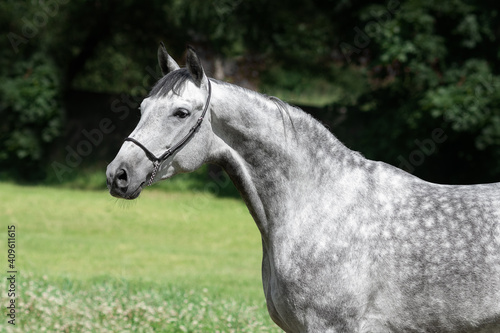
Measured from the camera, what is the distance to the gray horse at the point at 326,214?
3336 millimetres

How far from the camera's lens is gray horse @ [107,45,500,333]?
334 cm

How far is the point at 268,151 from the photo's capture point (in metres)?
3.55

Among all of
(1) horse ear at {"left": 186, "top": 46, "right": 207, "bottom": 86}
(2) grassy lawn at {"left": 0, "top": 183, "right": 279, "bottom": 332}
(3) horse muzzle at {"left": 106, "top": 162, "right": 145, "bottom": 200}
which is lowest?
(2) grassy lawn at {"left": 0, "top": 183, "right": 279, "bottom": 332}

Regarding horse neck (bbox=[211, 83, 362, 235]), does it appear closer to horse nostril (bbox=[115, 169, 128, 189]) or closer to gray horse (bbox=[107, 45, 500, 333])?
gray horse (bbox=[107, 45, 500, 333])

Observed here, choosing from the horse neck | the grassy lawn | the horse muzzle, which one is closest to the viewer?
the horse muzzle

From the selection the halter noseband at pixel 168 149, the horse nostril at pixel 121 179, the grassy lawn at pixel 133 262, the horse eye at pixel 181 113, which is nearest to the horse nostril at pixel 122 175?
the horse nostril at pixel 121 179

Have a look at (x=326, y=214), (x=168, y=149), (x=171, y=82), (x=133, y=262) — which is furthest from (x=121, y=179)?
(x=133, y=262)

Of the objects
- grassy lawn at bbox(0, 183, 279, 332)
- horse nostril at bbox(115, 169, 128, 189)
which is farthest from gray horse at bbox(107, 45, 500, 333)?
grassy lawn at bbox(0, 183, 279, 332)

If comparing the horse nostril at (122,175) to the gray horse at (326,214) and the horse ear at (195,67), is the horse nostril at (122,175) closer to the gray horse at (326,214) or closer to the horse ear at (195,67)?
the gray horse at (326,214)

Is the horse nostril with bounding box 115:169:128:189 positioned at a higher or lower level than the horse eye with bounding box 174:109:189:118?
lower

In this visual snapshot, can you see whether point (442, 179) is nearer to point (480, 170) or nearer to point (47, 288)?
point (480, 170)

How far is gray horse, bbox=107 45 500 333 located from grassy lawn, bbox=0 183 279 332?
0.98m

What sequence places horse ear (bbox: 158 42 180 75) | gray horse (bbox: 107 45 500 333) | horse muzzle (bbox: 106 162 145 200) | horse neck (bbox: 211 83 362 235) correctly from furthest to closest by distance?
horse ear (bbox: 158 42 180 75)
horse neck (bbox: 211 83 362 235)
gray horse (bbox: 107 45 500 333)
horse muzzle (bbox: 106 162 145 200)

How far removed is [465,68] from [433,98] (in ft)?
3.38
